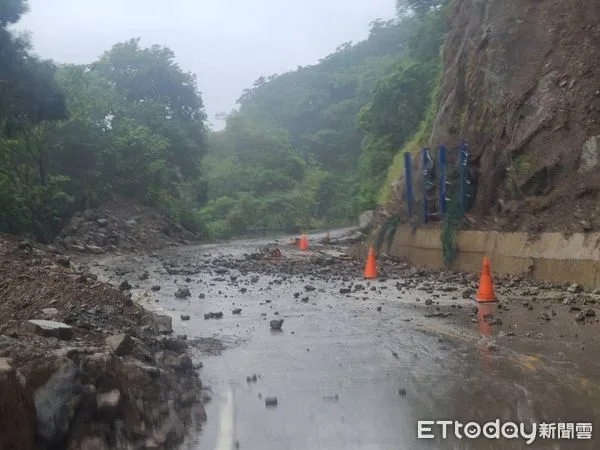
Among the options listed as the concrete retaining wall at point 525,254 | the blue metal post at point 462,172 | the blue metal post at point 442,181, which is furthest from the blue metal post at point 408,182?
the blue metal post at point 462,172

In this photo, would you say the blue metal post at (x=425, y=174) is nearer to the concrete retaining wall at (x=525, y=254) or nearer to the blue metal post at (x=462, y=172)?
the concrete retaining wall at (x=525, y=254)

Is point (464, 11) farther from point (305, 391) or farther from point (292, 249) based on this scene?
point (305, 391)

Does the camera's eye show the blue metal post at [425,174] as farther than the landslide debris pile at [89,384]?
Yes

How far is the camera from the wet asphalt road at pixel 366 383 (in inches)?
216

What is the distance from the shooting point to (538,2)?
62.4 feet

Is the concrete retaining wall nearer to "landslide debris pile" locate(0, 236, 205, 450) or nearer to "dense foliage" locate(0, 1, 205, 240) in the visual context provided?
"landslide debris pile" locate(0, 236, 205, 450)

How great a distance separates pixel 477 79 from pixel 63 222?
64.7ft

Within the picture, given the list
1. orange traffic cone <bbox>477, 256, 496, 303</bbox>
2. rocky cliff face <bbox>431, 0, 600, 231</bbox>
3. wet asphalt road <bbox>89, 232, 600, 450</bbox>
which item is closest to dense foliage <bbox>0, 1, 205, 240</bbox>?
rocky cliff face <bbox>431, 0, 600, 231</bbox>

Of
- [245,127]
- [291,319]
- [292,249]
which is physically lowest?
[292,249]

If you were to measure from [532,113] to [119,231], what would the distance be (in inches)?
894

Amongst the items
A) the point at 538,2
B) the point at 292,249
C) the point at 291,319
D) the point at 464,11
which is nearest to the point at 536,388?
the point at 291,319

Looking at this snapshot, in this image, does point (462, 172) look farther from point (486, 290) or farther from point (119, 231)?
point (119, 231)

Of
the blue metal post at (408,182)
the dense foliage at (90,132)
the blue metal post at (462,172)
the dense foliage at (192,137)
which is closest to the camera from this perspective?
the blue metal post at (462,172)

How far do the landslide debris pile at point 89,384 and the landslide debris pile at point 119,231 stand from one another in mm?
21119
